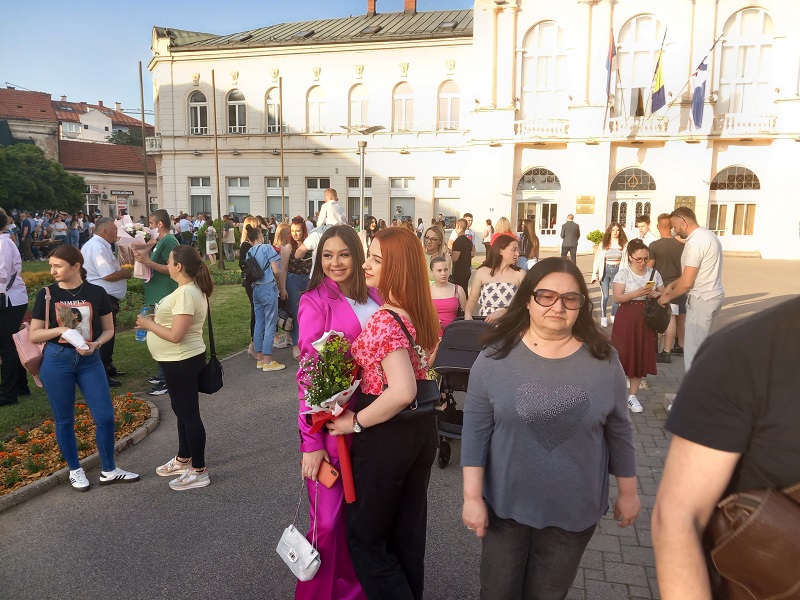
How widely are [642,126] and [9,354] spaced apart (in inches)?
1184

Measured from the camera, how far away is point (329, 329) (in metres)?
3.10

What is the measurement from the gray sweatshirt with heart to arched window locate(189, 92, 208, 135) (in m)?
42.1

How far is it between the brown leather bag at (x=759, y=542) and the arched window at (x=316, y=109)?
39.3 m

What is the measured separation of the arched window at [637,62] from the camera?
101ft

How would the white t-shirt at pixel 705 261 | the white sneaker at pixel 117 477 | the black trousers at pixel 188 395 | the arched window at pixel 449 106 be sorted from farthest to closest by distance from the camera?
the arched window at pixel 449 106 < the white t-shirt at pixel 705 261 < the white sneaker at pixel 117 477 < the black trousers at pixel 188 395

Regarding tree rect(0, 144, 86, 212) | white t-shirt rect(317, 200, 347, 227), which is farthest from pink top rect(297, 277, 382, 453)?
tree rect(0, 144, 86, 212)

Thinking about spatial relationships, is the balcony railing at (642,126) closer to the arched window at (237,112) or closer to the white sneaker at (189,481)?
the arched window at (237,112)

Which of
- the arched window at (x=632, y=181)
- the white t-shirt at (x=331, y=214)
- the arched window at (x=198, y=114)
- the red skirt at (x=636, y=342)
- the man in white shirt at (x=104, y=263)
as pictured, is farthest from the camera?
the arched window at (x=198, y=114)

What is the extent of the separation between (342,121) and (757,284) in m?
26.3

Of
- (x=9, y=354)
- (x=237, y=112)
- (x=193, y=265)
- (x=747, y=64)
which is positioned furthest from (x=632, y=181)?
(x=193, y=265)

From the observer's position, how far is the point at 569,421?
2.55 meters

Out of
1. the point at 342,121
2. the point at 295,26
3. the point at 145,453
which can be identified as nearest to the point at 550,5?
the point at 342,121

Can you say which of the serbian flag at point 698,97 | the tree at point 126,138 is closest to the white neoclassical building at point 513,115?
the serbian flag at point 698,97

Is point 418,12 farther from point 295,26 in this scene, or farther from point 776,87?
point 776,87
